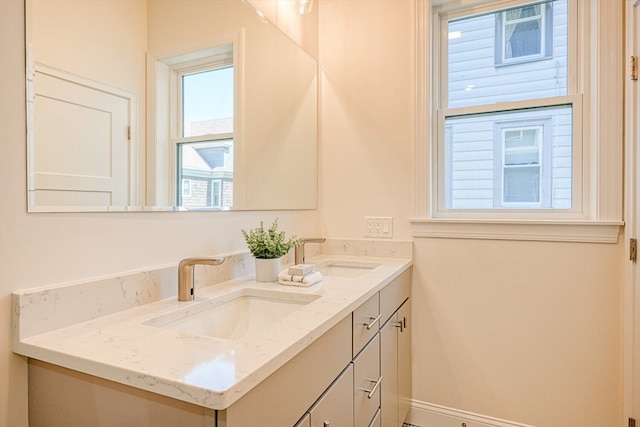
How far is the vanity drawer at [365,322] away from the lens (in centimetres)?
119

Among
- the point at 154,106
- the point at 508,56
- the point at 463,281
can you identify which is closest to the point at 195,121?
the point at 154,106

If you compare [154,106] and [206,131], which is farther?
[206,131]

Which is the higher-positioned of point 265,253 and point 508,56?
point 508,56

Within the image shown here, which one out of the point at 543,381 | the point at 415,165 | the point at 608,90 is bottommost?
the point at 543,381

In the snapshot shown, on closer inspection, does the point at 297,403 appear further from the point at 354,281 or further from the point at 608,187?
the point at 608,187

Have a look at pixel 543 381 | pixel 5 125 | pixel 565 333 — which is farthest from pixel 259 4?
pixel 543 381


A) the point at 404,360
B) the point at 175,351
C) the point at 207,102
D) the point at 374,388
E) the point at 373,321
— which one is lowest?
the point at 404,360

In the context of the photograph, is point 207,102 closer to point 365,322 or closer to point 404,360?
point 365,322

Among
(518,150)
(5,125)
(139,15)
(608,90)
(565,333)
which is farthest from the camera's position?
(518,150)

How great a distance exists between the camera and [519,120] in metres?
1.86

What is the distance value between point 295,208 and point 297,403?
4.01ft

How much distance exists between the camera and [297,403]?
0.84m

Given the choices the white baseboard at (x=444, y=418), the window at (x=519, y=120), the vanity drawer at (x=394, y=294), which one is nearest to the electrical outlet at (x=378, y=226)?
the window at (x=519, y=120)

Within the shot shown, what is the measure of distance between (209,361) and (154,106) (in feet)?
2.64
